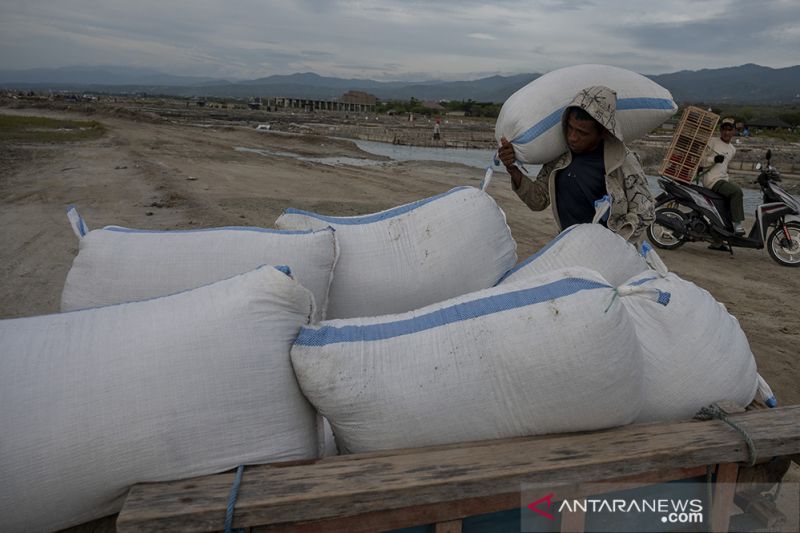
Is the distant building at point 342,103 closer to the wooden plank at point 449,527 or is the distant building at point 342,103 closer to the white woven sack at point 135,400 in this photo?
the white woven sack at point 135,400

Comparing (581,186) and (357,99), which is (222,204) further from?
(357,99)

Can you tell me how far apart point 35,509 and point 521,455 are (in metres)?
1.01

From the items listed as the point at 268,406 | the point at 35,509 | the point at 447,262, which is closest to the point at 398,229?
the point at 447,262

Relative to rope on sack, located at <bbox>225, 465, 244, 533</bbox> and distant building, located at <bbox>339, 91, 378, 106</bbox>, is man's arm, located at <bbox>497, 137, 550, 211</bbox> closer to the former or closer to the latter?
rope on sack, located at <bbox>225, 465, 244, 533</bbox>

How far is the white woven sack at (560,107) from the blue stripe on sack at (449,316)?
126cm

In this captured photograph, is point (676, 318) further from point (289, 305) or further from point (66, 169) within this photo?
point (66, 169)

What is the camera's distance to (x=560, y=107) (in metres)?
2.44

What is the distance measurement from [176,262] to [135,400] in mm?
584

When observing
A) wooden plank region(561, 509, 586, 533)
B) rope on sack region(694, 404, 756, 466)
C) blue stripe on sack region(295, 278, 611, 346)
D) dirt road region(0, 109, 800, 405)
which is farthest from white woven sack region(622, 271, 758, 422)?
dirt road region(0, 109, 800, 405)

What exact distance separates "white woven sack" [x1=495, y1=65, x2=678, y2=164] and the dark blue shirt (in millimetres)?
105

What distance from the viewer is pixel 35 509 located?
113cm

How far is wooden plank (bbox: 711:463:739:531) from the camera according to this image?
1.30 meters

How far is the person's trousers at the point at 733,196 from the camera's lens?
19.1 ft

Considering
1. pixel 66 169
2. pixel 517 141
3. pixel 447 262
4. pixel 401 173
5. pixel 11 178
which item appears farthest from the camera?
pixel 401 173
